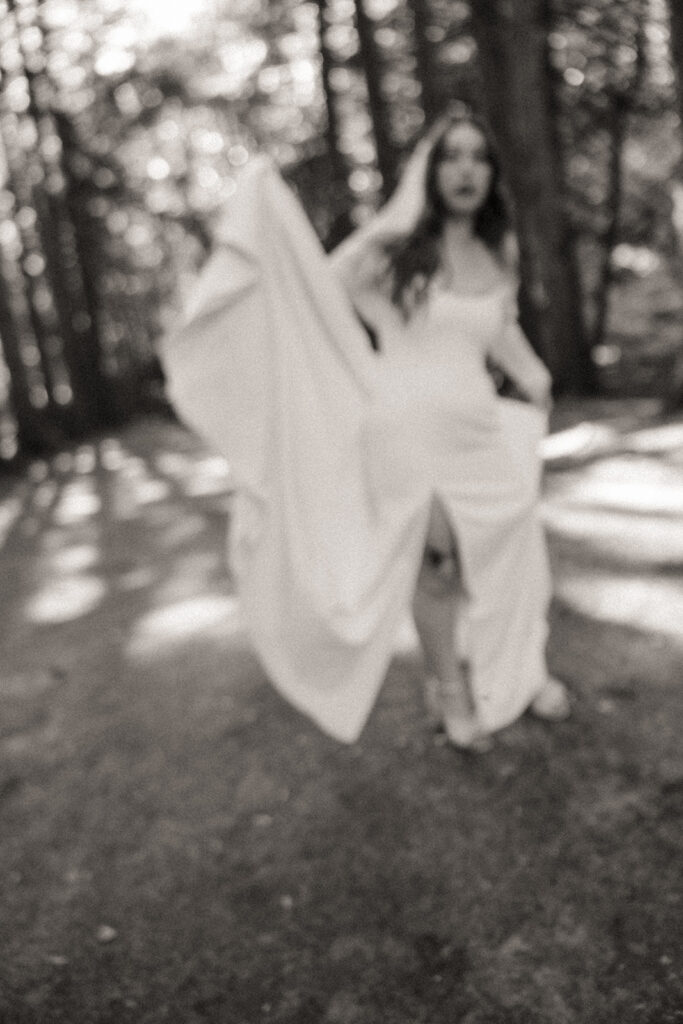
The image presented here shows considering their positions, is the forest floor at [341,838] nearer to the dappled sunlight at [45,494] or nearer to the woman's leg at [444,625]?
the woman's leg at [444,625]

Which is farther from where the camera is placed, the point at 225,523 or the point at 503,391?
the point at 225,523

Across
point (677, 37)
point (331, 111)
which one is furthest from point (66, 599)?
point (331, 111)

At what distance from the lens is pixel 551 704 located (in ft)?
13.1

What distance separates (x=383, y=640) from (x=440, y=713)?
2.44 ft

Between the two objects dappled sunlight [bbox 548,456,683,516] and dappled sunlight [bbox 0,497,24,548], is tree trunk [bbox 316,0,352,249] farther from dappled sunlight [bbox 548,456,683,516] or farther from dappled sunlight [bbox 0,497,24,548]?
dappled sunlight [bbox 548,456,683,516]

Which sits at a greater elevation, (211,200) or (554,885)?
(554,885)

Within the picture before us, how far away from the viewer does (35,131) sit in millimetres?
19859

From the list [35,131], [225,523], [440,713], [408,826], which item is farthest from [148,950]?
[35,131]

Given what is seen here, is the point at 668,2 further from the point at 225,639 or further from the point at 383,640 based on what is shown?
the point at 225,639

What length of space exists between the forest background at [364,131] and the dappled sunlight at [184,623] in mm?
2863

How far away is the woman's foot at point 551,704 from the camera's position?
3.98 metres

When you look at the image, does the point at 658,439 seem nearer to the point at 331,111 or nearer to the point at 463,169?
the point at 463,169

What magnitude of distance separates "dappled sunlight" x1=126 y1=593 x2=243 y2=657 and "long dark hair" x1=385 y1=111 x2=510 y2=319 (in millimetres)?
2707

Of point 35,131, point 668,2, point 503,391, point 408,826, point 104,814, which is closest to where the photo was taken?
point 408,826
